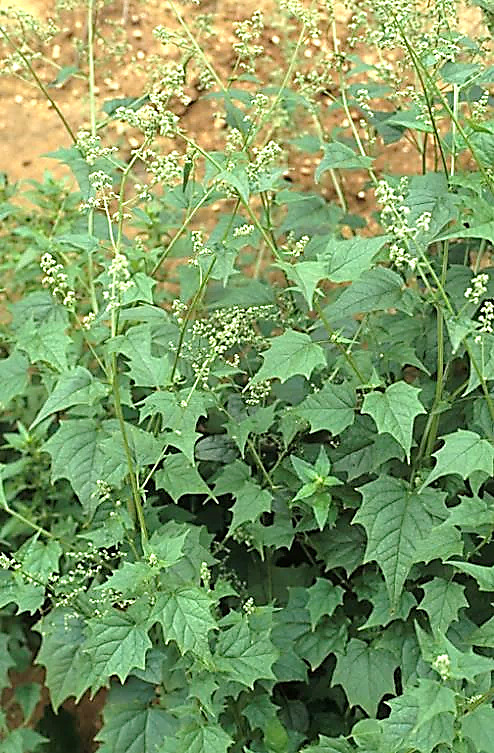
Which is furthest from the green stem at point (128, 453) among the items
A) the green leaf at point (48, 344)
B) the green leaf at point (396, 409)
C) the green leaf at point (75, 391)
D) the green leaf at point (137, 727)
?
the green leaf at point (137, 727)

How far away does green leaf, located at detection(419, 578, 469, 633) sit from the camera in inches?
88.4

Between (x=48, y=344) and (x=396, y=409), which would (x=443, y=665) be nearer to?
(x=396, y=409)

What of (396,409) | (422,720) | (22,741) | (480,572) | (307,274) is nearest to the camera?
(422,720)

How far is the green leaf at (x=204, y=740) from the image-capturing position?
2.17 meters

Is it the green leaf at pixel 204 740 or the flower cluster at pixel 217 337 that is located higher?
the flower cluster at pixel 217 337

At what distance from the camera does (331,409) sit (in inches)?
92.0

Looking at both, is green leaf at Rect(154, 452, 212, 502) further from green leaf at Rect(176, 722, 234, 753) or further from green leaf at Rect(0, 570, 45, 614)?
green leaf at Rect(176, 722, 234, 753)

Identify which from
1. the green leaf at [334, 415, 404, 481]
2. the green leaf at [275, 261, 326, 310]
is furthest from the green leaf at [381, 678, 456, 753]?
the green leaf at [275, 261, 326, 310]

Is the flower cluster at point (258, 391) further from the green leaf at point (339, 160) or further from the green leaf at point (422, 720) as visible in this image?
the green leaf at point (422, 720)

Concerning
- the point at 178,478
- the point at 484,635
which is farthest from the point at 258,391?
the point at 484,635

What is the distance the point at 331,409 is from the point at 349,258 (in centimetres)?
36

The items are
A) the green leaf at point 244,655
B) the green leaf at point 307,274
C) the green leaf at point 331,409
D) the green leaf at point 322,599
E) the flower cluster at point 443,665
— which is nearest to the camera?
the flower cluster at point 443,665

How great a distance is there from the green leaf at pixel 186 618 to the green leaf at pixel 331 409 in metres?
0.46

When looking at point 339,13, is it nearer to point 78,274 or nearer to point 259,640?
point 78,274
